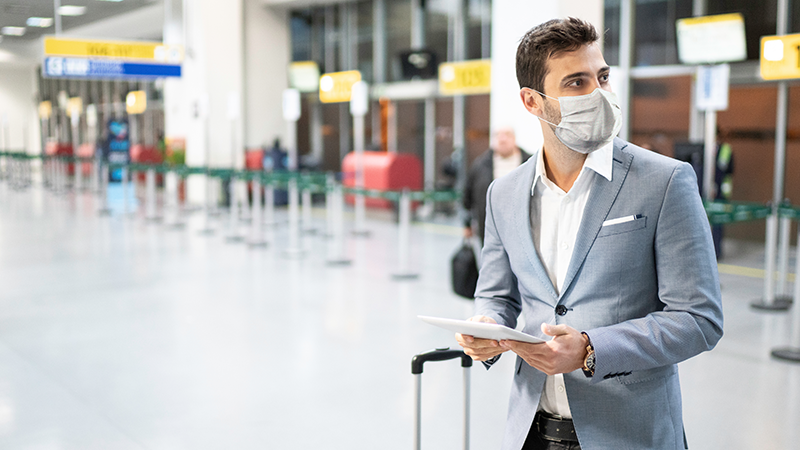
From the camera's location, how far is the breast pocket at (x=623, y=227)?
1.45 m

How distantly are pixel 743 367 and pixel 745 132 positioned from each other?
262 inches

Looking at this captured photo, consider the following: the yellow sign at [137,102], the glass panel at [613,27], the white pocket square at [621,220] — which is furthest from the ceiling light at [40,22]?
the white pocket square at [621,220]

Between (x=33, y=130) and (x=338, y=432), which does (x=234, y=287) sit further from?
(x=33, y=130)

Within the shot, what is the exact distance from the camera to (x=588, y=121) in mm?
1521

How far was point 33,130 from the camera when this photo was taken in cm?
3556

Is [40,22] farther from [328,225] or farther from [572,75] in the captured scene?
[572,75]

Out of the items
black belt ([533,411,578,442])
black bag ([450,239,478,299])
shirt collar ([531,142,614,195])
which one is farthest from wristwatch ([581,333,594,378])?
black bag ([450,239,478,299])

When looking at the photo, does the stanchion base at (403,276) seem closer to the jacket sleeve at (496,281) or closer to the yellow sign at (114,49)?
the jacket sleeve at (496,281)

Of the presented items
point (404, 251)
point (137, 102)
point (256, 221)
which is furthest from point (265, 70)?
point (404, 251)

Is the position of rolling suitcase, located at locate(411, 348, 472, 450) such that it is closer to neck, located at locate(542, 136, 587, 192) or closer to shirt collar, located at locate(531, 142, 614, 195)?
neck, located at locate(542, 136, 587, 192)

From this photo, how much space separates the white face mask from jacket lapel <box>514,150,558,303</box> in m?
0.13

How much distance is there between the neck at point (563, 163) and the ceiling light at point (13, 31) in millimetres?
13077

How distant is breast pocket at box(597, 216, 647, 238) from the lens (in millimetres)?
1451

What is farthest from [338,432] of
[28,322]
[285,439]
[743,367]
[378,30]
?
[378,30]
